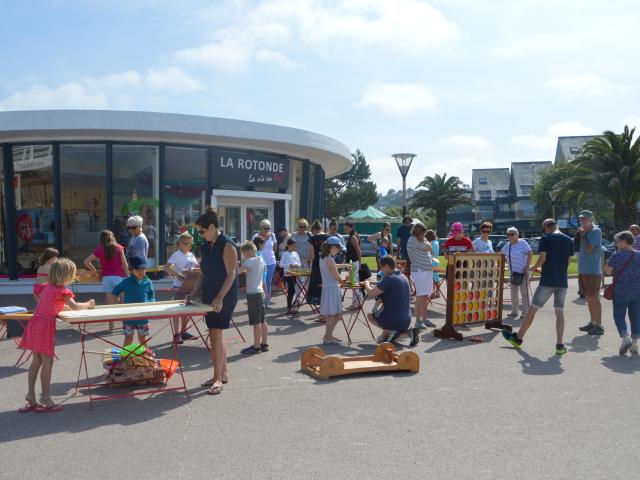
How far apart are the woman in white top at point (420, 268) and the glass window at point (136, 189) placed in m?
8.04

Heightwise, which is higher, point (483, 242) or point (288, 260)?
point (483, 242)

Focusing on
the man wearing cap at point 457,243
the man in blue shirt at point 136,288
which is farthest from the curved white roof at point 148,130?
the man in blue shirt at point 136,288

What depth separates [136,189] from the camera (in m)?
15.1

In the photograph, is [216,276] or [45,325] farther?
[216,276]

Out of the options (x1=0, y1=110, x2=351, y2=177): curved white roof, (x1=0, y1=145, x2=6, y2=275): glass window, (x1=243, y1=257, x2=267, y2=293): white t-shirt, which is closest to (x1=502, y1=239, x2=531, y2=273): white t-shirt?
(x1=243, y1=257, x2=267, y2=293): white t-shirt

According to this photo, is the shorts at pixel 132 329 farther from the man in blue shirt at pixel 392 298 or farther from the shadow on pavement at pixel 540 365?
the shadow on pavement at pixel 540 365

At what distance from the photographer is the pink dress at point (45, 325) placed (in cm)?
535

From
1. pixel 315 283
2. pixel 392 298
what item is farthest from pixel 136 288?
pixel 315 283

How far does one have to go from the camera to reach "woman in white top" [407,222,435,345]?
9.29 m

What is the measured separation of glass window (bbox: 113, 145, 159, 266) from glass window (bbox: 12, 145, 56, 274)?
1.66 m

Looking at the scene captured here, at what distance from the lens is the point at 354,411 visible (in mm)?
5266

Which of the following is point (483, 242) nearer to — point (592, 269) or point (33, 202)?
point (592, 269)

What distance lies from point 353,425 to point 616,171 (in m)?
25.9

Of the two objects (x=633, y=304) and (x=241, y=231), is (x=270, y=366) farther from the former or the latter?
(x=241, y=231)
